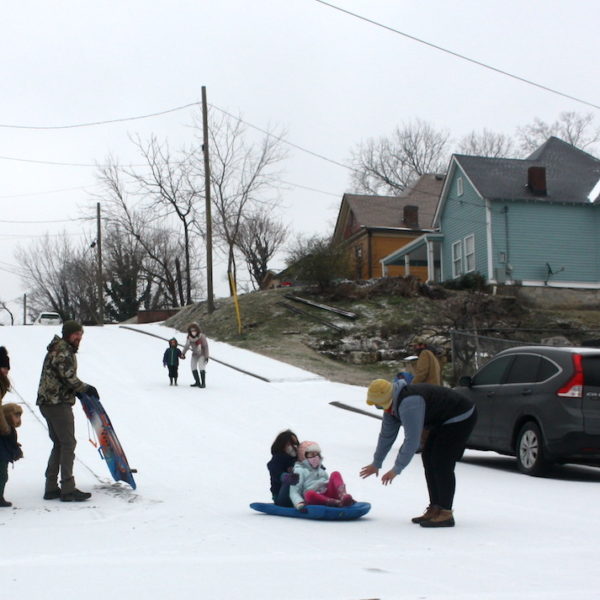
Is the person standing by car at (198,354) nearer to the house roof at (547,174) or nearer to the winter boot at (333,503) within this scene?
the winter boot at (333,503)

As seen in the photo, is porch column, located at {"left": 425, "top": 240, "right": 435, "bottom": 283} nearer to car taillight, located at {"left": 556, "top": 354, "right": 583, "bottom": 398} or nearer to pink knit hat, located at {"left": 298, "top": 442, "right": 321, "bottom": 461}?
car taillight, located at {"left": 556, "top": 354, "right": 583, "bottom": 398}

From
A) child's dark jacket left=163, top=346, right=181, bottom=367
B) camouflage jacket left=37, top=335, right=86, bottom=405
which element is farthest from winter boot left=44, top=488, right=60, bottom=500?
child's dark jacket left=163, top=346, right=181, bottom=367

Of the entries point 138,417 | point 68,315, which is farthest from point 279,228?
point 138,417

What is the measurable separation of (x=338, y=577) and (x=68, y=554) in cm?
215

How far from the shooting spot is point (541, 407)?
12273mm

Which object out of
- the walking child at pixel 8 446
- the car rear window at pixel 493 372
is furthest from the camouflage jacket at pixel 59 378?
the car rear window at pixel 493 372

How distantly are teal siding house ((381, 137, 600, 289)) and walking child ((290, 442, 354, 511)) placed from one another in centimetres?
3248

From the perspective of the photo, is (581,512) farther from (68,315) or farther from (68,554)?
(68,315)

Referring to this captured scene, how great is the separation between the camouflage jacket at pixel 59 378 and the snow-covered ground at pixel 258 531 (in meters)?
1.11

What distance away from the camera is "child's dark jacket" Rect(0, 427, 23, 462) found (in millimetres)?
9383

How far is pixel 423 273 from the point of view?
52.8m

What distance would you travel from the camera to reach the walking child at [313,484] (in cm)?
873

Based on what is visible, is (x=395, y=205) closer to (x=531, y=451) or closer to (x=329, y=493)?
(x=531, y=451)

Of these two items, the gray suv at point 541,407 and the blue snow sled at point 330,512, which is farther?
the gray suv at point 541,407
